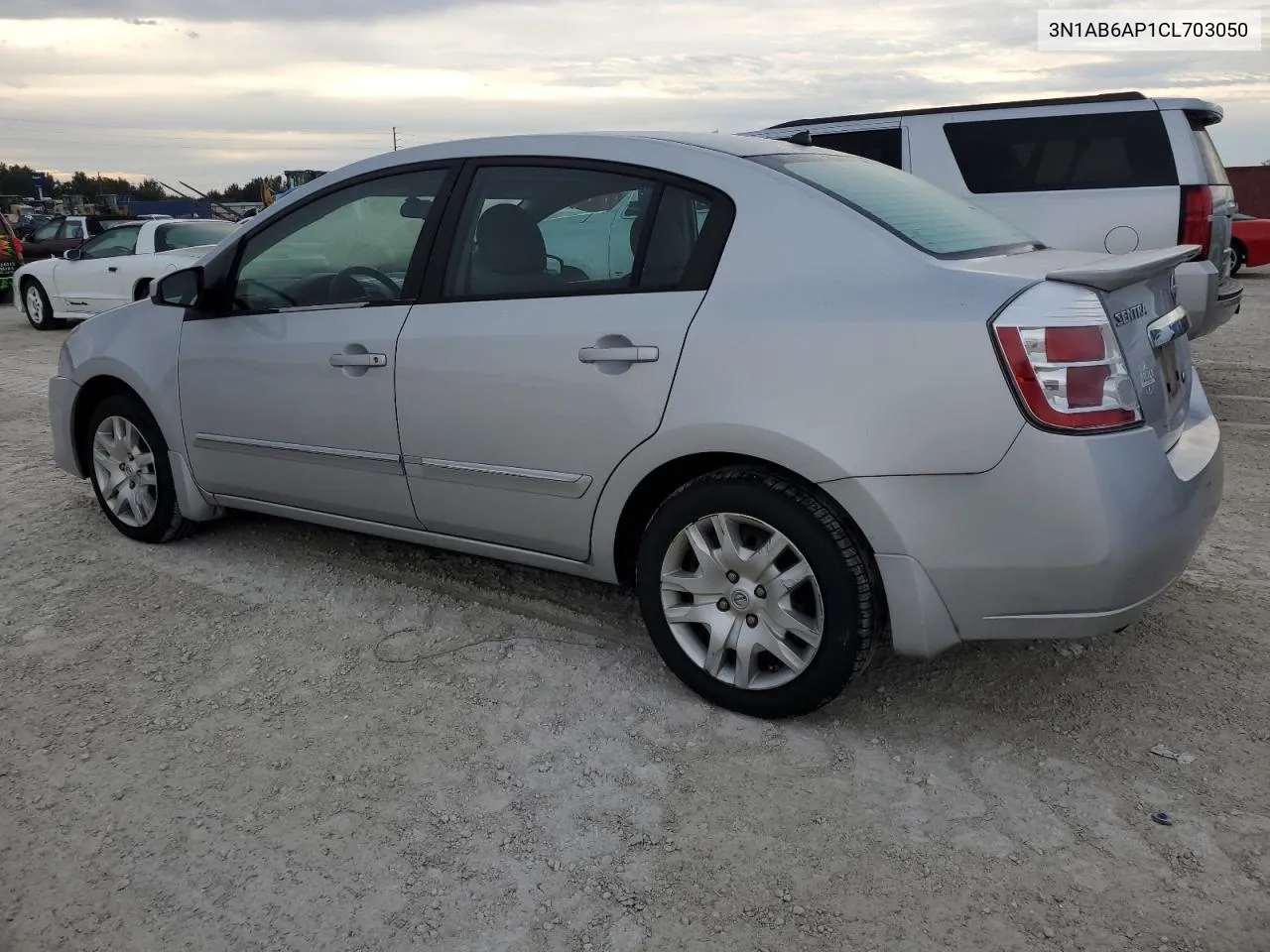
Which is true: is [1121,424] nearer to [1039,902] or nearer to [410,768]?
[1039,902]

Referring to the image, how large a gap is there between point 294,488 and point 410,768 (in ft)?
5.15

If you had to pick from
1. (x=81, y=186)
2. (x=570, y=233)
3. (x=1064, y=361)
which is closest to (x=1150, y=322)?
(x=1064, y=361)

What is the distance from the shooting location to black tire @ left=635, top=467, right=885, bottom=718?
9.32ft

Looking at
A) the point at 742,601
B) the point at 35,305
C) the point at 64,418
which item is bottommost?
the point at 742,601

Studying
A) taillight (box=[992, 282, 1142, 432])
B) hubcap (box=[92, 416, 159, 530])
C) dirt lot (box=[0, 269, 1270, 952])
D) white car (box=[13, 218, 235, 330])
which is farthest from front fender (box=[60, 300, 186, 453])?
white car (box=[13, 218, 235, 330])

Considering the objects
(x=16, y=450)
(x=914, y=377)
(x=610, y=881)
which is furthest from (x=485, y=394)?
(x=16, y=450)

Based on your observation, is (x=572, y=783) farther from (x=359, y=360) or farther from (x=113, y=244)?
(x=113, y=244)

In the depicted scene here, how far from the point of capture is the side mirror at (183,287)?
4.20m

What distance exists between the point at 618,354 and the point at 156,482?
8.18 feet

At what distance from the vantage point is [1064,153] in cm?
726

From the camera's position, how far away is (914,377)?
8.77 ft

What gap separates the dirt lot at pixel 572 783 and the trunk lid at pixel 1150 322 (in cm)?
90

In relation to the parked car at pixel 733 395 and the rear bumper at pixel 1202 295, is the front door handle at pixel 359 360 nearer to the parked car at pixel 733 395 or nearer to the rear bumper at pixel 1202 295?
the parked car at pixel 733 395

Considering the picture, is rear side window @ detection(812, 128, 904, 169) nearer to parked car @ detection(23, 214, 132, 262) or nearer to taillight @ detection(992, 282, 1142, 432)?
taillight @ detection(992, 282, 1142, 432)
